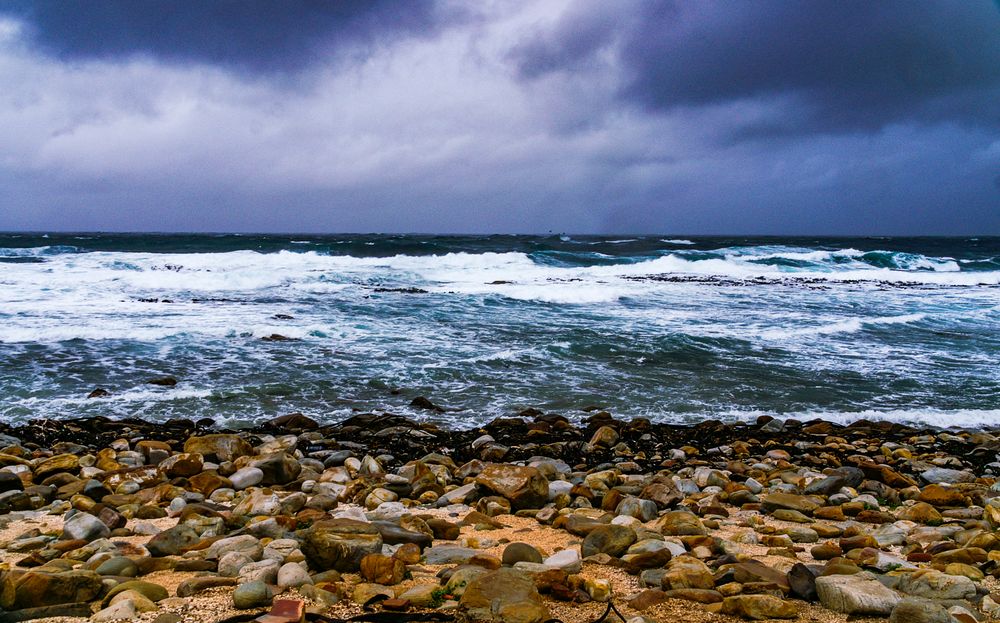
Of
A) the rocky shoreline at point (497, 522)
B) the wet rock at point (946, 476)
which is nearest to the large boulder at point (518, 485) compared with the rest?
the rocky shoreline at point (497, 522)

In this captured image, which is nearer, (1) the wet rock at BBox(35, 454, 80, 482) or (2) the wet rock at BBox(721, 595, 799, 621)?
(2) the wet rock at BBox(721, 595, 799, 621)

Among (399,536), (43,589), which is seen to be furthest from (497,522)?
(43,589)

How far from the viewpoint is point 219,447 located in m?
6.07

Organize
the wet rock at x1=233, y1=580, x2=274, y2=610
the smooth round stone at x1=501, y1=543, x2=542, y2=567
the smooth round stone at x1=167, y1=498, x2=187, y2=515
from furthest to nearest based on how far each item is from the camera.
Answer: the smooth round stone at x1=167, y1=498, x2=187, y2=515 < the smooth round stone at x1=501, y1=543, x2=542, y2=567 < the wet rock at x1=233, y1=580, x2=274, y2=610

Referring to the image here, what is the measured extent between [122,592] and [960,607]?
3.37 metres

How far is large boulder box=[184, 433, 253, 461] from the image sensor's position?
602 centimetres

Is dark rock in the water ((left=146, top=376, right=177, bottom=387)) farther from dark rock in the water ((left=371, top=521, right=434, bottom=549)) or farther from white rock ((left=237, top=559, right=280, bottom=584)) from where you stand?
white rock ((left=237, top=559, right=280, bottom=584))

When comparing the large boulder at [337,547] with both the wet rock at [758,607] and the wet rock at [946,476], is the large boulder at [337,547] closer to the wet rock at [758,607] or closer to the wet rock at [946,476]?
the wet rock at [758,607]

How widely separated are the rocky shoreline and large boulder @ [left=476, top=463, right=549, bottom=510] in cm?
1


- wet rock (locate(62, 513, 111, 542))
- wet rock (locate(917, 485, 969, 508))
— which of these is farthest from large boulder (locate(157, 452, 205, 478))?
wet rock (locate(917, 485, 969, 508))

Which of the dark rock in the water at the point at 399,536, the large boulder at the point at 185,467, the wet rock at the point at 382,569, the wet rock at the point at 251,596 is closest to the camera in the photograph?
the wet rock at the point at 251,596

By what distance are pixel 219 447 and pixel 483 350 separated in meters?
6.23

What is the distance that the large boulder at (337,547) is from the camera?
3258mm

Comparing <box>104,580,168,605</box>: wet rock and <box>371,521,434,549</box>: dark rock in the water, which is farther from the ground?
<box>104,580,168,605</box>: wet rock
